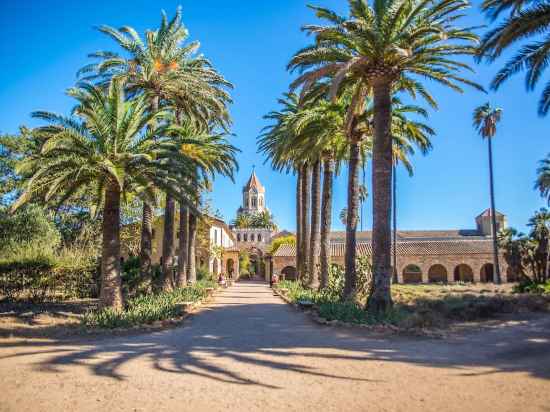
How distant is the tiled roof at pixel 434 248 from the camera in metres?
44.6

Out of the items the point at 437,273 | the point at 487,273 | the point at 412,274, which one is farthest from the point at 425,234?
the point at 412,274

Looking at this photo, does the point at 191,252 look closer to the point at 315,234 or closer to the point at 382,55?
the point at 315,234

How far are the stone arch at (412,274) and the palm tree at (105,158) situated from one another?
3879cm

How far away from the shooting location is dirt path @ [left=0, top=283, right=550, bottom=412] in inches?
223

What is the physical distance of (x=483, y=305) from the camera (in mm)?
15031

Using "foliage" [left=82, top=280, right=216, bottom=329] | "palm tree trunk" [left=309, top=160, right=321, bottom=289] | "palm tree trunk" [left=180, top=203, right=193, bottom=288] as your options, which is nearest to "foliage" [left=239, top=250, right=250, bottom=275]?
"palm tree trunk" [left=180, top=203, right=193, bottom=288]

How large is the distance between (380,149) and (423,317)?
207 inches

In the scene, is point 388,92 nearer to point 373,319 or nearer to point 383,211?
point 383,211

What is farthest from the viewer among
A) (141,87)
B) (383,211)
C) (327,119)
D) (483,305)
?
(141,87)

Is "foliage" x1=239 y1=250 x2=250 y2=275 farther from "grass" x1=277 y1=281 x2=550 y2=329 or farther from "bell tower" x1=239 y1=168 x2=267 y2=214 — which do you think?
"grass" x1=277 y1=281 x2=550 y2=329

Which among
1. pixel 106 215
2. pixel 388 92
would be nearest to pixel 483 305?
pixel 388 92

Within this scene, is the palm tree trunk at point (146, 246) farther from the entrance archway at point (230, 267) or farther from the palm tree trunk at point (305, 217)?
the entrance archway at point (230, 267)

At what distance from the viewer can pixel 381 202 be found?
1330 centimetres

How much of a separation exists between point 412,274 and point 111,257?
4085cm
